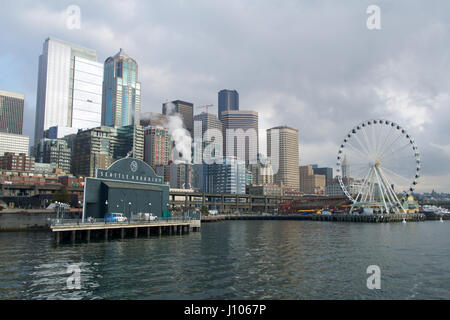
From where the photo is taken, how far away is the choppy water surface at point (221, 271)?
29.4 metres

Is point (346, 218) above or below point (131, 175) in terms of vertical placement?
below

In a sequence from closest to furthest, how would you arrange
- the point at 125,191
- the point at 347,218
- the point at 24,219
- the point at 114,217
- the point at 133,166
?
the point at 114,217 → the point at 125,191 → the point at 133,166 → the point at 24,219 → the point at 347,218

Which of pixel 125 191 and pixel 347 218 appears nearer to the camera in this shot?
pixel 125 191

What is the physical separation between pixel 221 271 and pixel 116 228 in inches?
1580

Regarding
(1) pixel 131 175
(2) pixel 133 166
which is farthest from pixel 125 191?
(2) pixel 133 166

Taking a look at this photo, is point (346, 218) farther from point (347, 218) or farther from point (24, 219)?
point (24, 219)

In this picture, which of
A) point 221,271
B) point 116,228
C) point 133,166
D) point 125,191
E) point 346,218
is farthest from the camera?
point 346,218

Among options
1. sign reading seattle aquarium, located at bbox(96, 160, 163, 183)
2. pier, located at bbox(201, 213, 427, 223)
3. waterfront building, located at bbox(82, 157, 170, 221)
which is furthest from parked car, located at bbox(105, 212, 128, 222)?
pier, located at bbox(201, 213, 427, 223)

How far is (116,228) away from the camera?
72250mm

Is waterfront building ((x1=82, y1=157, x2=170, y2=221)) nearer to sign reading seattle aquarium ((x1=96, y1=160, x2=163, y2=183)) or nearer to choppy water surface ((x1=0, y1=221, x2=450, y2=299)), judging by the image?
sign reading seattle aquarium ((x1=96, y1=160, x2=163, y2=183))

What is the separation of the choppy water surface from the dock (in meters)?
4.83

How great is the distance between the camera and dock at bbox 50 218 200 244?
6072 centimetres

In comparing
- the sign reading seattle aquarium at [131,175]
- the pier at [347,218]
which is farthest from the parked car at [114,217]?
the pier at [347,218]

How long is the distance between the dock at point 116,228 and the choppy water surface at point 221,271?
483 cm
